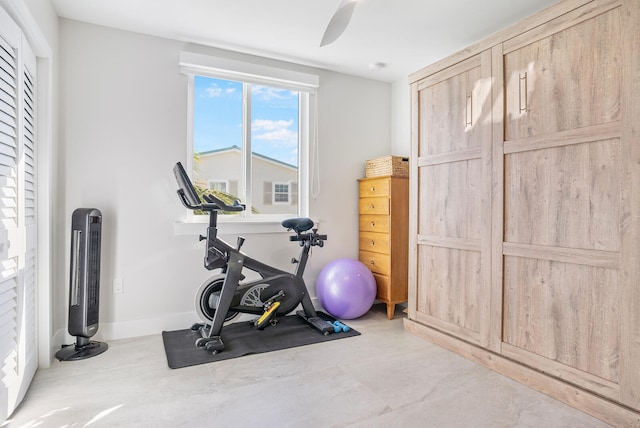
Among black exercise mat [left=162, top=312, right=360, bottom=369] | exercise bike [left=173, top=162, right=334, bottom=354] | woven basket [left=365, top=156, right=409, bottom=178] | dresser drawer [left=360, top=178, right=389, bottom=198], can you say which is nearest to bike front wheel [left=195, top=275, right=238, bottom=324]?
exercise bike [left=173, top=162, right=334, bottom=354]

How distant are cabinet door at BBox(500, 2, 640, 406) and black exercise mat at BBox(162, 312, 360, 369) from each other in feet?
4.73

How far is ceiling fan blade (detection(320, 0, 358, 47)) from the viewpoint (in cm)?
155

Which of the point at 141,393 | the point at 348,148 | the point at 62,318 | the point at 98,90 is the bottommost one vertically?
the point at 141,393

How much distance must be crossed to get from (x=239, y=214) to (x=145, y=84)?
136cm

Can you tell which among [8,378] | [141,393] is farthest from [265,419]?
[8,378]

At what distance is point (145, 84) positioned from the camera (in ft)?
9.84

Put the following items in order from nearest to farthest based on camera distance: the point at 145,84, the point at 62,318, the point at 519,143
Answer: the point at 519,143 < the point at 62,318 < the point at 145,84

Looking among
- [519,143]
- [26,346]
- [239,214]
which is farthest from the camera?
[239,214]

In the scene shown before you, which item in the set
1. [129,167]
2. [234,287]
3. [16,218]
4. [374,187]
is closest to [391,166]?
[374,187]

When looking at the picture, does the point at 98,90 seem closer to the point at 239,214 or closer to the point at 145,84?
the point at 145,84

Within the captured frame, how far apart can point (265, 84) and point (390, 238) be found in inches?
74.7

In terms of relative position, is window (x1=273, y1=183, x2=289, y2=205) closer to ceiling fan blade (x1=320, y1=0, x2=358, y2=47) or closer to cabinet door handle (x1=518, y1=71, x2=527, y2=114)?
ceiling fan blade (x1=320, y1=0, x2=358, y2=47)

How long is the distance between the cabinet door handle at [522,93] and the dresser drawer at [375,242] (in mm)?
1646

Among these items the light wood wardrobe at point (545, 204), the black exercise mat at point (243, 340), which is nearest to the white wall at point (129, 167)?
the black exercise mat at point (243, 340)
